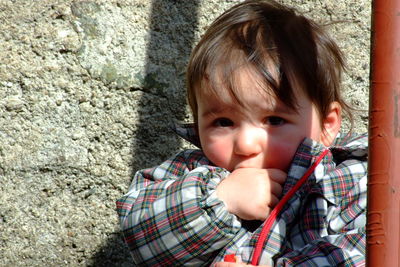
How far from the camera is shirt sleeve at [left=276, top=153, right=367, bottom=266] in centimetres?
155

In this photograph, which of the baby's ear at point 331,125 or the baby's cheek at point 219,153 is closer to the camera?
the baby's cheek at point 219,153

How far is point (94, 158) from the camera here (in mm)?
2029

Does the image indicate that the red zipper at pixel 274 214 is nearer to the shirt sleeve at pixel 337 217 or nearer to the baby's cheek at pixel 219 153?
the shirt sleeve at pixel 337 217

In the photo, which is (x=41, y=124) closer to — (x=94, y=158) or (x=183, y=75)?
(x=94, y=158)

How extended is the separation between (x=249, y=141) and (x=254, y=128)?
4 cm

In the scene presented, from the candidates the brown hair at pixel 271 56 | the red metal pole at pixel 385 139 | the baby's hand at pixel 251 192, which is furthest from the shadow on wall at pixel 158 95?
the red metal pole at pixel 385 139

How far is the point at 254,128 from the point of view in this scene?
168 cm

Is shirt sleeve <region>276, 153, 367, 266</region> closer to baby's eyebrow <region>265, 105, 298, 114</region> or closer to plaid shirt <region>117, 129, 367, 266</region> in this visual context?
plaid shirt <region>117, 129, 367, 266</region>

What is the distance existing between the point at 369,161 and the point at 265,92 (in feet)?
1.97

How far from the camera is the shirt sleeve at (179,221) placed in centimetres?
162

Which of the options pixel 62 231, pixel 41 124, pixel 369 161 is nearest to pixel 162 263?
pixel 62 231

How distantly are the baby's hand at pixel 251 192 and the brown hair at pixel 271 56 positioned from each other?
0.17m

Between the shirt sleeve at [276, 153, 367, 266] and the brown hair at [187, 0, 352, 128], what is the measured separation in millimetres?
197

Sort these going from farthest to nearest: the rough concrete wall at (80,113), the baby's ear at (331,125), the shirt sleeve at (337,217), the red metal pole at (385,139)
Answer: the rough concrete wall at (80,113) < the baby's ear at (331,125) < the shirt sleeve at (337,217) < the red metal pole at (385,139)
